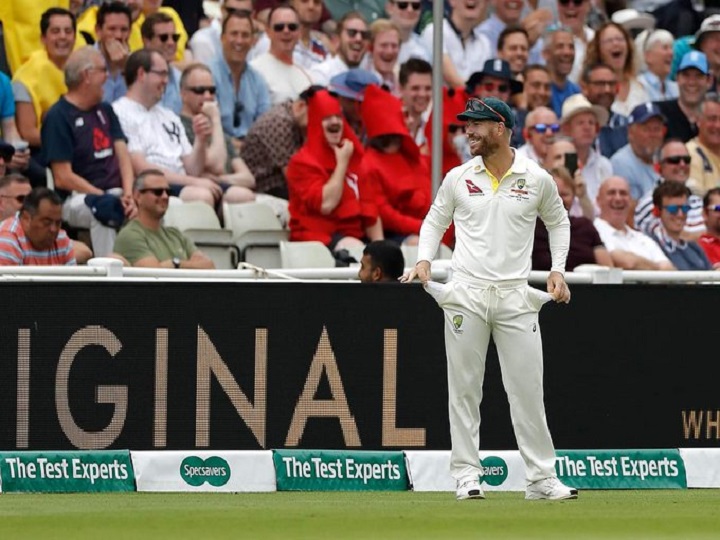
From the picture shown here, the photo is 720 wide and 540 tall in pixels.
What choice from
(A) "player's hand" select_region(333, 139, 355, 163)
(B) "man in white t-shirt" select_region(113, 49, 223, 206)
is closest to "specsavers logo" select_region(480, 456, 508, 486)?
(A) "player's hand" select_region(333, 139, 355, 163)

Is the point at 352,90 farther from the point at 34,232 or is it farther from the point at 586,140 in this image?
the point at 34,232

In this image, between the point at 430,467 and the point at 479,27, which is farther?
the point at 479,27

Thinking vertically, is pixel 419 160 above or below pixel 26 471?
above

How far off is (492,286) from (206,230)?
188 inches

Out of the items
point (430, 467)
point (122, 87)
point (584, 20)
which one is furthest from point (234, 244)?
point (584, 20)

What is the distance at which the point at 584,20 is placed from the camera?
19.1 m

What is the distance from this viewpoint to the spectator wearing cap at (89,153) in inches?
524

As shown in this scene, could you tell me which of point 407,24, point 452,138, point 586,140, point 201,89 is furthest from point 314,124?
point 407,24

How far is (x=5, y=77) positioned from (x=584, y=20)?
7573 mm

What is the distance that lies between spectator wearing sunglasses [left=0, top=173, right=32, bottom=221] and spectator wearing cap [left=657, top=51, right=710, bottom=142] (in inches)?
293

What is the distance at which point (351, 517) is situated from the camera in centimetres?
823

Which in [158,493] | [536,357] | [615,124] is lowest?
[158,493]

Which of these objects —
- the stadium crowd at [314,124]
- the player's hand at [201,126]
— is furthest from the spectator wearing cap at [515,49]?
the player's hand at [201,126]

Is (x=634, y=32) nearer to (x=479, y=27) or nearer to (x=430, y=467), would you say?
(x=479, y=27)
